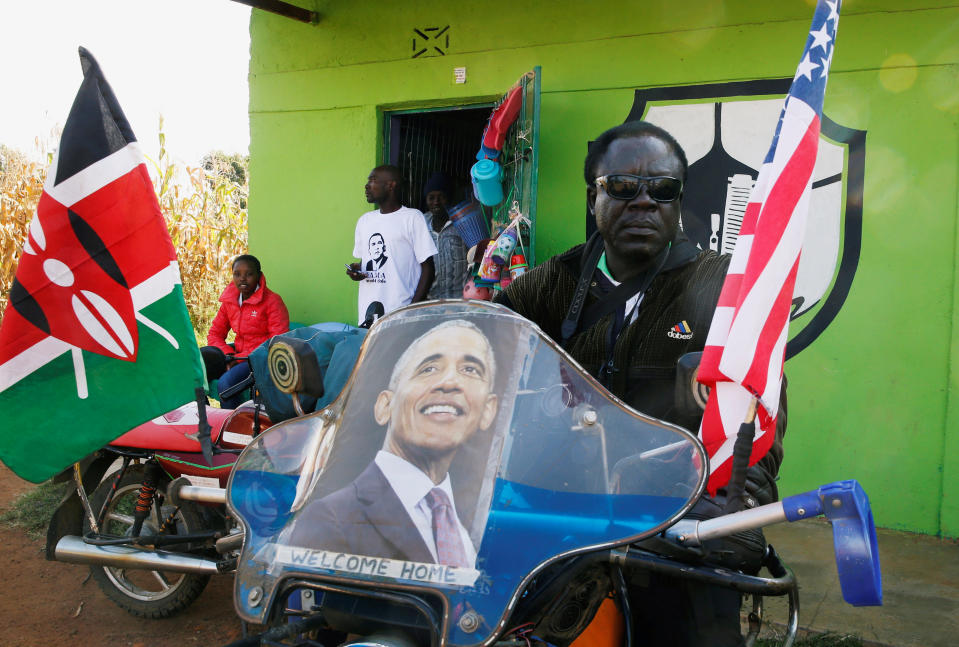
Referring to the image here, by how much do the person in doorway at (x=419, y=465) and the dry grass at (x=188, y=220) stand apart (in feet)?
29.5

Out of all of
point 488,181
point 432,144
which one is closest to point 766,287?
point 488,181

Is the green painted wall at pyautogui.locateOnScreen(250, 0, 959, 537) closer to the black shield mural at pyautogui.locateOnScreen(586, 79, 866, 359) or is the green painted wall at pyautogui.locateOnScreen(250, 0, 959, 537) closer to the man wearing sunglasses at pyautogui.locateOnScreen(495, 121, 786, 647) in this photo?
the black shield mural at pyautogui.locateOnScreen(586, 79, 866, 359)

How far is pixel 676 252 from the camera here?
92.9 inches

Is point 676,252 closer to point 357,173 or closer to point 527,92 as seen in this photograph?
point 527,92

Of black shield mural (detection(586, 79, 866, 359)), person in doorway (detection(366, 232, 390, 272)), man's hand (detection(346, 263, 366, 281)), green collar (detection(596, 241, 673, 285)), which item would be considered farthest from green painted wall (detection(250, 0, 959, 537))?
green collar (detection(596, 241, 673, 285))

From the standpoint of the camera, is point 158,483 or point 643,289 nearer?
point 643,289

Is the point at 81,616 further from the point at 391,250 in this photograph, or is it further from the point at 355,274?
the point at 391,250

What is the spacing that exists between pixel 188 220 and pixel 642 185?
9.15 meters

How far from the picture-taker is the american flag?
6.07ft

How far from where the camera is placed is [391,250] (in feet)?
19.4

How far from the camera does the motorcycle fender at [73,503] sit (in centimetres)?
371

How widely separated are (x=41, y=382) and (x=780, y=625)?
3204mm

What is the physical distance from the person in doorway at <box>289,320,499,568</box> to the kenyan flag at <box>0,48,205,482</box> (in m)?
1.08

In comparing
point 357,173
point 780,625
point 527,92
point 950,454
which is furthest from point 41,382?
point 950,454
